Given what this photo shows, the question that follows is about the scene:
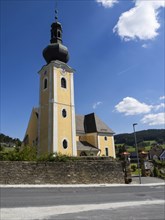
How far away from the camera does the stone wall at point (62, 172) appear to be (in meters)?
17.4

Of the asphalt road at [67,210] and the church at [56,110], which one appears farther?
the church at [56,110]

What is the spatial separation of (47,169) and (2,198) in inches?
285

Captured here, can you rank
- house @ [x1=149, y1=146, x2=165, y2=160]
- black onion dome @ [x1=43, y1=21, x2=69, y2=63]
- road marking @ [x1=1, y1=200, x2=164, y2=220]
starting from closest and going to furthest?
road marking @ [x1=1, y1=200, x2=164, y2=220] < black onion dome @ [x1=43, y1=21, x2=69, y2=63] < house @ [x1=149, y1=146, x2=165, y2=160]

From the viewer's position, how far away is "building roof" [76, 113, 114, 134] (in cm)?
4009

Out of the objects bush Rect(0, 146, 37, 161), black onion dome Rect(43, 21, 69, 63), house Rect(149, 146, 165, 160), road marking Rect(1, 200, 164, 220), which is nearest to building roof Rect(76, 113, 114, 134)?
black onion dome Rect(43, 21, 69, 63)

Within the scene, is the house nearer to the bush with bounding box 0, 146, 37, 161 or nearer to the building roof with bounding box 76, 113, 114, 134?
the building roof with bounding box 76, 113, 114, 134

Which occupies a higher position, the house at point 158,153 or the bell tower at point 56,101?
the bell tower at point 56,101

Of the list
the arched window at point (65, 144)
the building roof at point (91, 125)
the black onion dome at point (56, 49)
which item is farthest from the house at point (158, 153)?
the black onion dome at point (56, 49)

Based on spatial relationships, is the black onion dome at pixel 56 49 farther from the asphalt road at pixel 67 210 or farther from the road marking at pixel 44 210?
the road marking at pixel 44 210

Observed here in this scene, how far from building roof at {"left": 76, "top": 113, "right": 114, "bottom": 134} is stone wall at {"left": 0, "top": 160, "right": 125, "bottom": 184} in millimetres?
18199

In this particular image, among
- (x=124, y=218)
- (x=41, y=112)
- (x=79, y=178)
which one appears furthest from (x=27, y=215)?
(x=41, y=112)

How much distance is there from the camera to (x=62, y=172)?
62.5 feet

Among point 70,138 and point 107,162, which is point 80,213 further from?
point 70,138

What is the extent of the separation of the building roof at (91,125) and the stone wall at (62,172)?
18.2 metres
